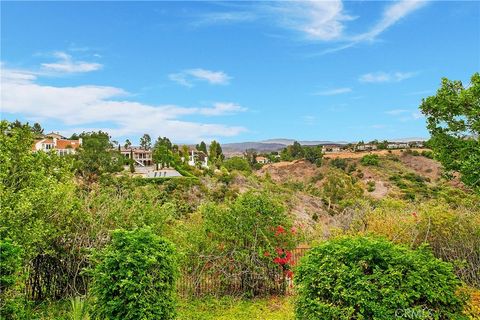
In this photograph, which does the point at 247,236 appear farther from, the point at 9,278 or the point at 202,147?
the point at 202,147

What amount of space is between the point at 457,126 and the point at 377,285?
Answer: 5.16 metres

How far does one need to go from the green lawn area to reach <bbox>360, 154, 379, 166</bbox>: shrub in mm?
36670

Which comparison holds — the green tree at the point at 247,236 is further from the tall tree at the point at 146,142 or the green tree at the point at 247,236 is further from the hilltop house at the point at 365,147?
the tall tree at the point at 146,142

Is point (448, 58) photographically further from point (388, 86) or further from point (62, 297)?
point (62, 297)

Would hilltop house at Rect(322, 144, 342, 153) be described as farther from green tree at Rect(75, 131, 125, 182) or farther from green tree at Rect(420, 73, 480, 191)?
green tree at Rect(420, 73, 480, 191)

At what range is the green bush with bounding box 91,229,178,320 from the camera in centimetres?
440

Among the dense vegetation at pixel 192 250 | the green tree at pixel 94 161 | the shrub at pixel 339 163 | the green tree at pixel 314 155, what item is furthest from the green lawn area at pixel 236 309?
the green tree at pixel 314 155

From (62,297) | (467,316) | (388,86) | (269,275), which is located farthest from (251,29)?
(467,316)

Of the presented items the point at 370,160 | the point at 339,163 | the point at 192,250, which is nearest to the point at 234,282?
the point at 192,250

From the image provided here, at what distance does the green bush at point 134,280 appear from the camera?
440cm

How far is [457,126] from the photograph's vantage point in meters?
7.54

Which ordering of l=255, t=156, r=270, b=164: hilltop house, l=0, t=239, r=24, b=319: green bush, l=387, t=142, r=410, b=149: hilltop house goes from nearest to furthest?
l=0, t=239, r=24, b=319: green bush → l=387, t=142, r=410, b=149: hilltop house → l=255, t=156, r=270, b=164: hilltop house

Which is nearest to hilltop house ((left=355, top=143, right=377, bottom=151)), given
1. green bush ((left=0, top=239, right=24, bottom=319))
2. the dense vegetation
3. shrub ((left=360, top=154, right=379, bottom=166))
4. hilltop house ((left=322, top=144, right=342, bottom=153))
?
hilltop house ((left=322, top=144, right=342, bottom=153))

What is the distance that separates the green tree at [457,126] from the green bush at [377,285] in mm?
3616
